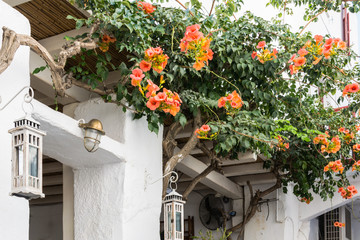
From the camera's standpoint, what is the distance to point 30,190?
3289 mm

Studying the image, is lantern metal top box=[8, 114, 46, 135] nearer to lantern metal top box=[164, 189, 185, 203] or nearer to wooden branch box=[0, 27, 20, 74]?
wooden branch box=[0, 27, 20, 74]

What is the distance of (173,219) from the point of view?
492 centimetres

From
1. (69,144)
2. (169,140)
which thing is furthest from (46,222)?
(69,144)

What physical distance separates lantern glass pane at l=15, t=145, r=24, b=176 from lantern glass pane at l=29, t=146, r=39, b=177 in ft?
0.18

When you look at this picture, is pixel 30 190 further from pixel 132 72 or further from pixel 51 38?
pixel 51 38

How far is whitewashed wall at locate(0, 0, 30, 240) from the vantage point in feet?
11.9

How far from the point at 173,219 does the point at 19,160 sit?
1.92 meters

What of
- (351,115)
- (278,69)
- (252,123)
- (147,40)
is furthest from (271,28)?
(351,115)

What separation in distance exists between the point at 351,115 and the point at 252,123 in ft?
10.2

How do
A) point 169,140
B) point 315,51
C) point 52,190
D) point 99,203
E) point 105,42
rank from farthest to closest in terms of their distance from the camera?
point 52,190, point 169,140, point 315,51, point 99,203, point 105,42

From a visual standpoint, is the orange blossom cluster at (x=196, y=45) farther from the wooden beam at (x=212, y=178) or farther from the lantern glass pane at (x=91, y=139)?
the wooden beam at (x=212, y=178)

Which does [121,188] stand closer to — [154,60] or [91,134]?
[91,134]

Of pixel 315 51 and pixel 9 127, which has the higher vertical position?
pixel 315 51

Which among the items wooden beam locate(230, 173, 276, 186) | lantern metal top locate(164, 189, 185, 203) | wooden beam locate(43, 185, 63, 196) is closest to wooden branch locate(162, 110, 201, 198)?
lantern metal top locate(164, 189, 185, 203)
